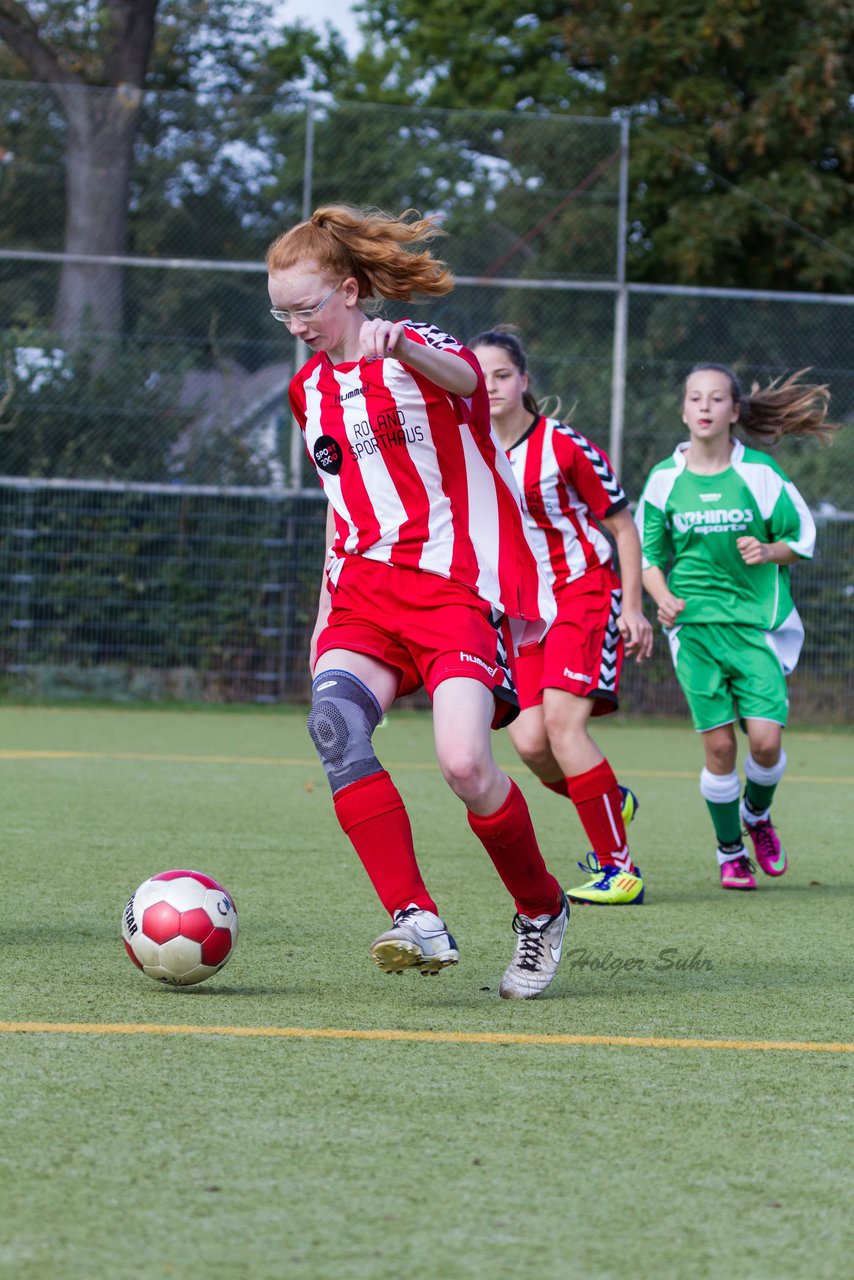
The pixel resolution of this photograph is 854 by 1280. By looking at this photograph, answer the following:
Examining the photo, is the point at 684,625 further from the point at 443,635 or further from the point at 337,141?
the point at 337,141

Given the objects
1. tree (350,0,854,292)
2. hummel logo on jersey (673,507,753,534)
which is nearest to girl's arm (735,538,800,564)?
hummel logo on jersey (673,507,753,534)

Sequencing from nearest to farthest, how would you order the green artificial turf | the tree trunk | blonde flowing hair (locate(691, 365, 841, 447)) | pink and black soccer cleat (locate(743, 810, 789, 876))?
1. the green artificial turf
2. pink and black soccer cleat (locate(743, 810, 789, 876))
3. blonde flowing hair (locate(691, 365, 841, 447))
4. the tree trunk

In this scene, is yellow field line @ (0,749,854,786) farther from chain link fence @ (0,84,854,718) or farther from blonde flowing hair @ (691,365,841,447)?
blonde flowing hair @ (691,365,841,447)

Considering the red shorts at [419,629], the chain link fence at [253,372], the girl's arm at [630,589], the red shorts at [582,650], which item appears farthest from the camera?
the chain link fence at [253,372]

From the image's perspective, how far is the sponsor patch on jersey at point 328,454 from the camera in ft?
12.8

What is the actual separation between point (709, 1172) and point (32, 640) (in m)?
11.1

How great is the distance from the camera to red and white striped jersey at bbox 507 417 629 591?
579cm

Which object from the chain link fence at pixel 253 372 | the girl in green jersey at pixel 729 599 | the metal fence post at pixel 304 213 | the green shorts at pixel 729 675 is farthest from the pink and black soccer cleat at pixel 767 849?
the metal fence post at pixel 304 213

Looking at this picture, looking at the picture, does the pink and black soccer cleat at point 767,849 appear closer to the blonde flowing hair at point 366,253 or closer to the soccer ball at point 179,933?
the soccer ball at point 179,933

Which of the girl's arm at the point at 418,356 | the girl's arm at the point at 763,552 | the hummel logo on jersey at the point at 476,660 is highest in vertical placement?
the girl's arm at the point at 418,356

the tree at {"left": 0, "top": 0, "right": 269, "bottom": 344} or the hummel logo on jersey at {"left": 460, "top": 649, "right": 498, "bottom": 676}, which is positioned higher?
the tree at {"left": 0, "top": 0, "right": 269, "bottom": 344}

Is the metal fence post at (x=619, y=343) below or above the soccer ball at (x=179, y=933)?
above

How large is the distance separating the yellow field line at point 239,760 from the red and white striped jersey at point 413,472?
5794 millimetres

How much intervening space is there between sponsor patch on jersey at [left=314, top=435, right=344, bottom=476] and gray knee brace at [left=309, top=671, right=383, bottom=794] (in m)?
0.49
